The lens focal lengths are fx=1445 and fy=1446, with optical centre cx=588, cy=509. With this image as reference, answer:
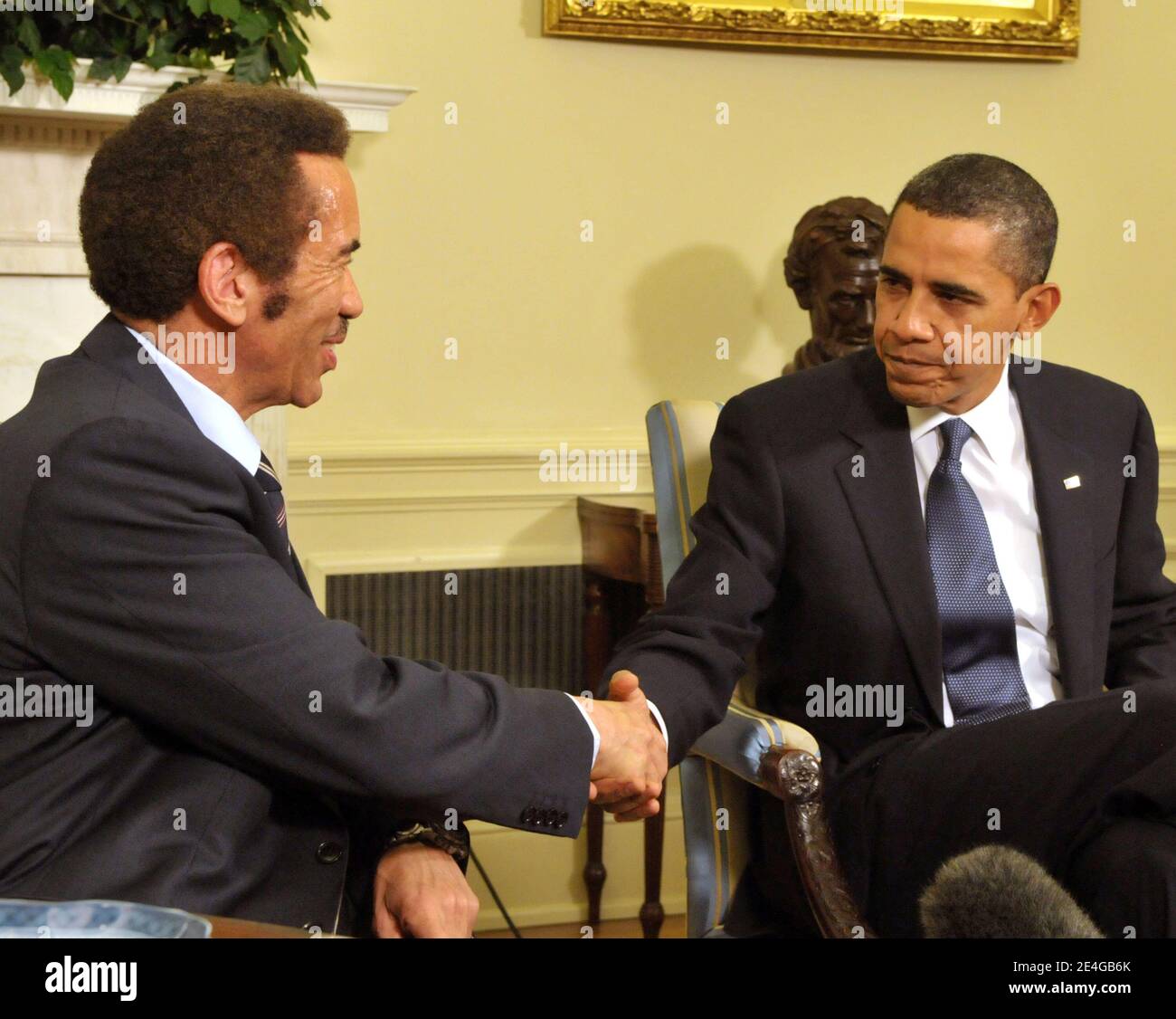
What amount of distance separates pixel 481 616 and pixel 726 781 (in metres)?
1.43

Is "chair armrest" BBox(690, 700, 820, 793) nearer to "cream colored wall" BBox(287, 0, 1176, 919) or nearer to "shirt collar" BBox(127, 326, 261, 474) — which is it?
"shirt collar" BBox(127, 326, 261, 474)

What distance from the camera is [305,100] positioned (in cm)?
160

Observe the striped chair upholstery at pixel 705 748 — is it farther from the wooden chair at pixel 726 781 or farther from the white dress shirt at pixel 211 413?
the white dress shirt at pixel 211 413

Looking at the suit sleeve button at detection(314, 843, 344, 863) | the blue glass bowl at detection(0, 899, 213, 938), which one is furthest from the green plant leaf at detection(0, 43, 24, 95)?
the blue glass bowl at detection(0, 899, 213, 938)

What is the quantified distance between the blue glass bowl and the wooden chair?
1154 mm

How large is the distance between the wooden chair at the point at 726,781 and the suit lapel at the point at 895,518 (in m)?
0.23

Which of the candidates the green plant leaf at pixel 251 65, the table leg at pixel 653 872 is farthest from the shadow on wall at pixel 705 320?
the green plant leaf at pixel 251 65

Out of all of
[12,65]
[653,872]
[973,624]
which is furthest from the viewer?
[653,872]

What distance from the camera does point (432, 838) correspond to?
1719 millimetres

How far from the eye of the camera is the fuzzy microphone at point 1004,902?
1339 mm

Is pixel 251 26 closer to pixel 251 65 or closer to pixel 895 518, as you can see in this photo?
pixel 251 65

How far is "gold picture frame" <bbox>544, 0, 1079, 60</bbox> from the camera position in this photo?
3.49 m

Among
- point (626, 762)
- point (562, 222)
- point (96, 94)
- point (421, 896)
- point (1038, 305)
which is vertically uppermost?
point (96, 94)

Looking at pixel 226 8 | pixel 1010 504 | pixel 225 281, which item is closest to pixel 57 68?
pixel 226 8
